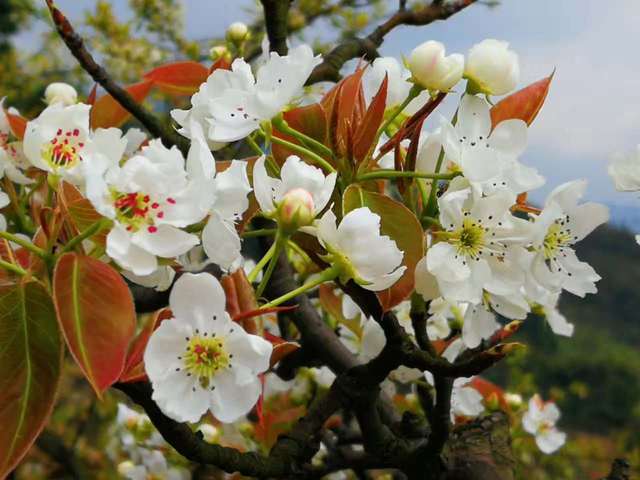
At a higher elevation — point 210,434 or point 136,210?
point 136,210

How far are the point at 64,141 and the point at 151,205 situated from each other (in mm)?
174

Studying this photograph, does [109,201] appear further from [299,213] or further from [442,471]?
[442,471]

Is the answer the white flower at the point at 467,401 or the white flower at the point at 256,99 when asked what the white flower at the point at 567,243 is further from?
the white flower at the point at 467,401

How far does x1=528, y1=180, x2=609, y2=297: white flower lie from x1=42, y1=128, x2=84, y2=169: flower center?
38 cm

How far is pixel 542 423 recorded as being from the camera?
1577 mm

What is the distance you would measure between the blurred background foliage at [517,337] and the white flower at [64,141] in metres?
0.67

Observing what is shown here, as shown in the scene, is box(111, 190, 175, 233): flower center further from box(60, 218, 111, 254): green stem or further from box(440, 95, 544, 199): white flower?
box(440, 95, 544, 199): white flower

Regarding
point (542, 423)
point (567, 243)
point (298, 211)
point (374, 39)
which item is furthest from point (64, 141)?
point (542, 423)

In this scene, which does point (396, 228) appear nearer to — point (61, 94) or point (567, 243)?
point (567, 243)

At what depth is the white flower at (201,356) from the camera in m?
A: 0.52

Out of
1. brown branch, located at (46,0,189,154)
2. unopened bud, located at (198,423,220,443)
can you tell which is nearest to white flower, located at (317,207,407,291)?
brown branch, located at (46,0,189,154)

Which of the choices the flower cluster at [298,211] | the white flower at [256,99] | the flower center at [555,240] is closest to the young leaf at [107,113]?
the flower cluster at [298,211]

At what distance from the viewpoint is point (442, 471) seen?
0.90 m

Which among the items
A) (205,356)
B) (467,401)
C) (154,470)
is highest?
(205,356)
